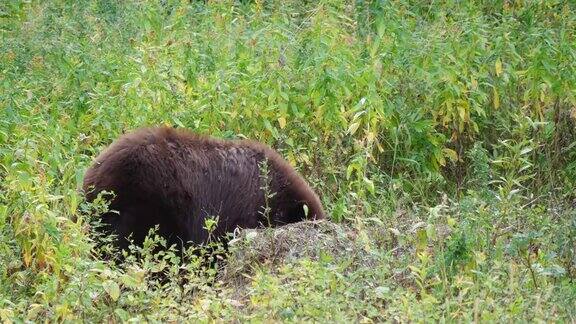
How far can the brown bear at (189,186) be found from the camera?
262 inches

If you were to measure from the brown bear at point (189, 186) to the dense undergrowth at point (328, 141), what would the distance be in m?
0.24

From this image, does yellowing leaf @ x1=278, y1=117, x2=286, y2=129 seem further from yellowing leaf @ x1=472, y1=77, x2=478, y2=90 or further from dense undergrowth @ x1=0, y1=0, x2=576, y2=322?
yellowing leaf @ x1=472, y1=77, x2=478, y2=90

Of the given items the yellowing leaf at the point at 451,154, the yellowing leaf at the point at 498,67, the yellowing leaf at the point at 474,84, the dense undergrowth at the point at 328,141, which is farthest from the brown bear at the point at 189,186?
the yellowing leaf at the point at 498,67

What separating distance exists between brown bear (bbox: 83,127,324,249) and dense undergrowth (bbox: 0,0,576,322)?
9.5 inches

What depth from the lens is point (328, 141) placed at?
336 inches

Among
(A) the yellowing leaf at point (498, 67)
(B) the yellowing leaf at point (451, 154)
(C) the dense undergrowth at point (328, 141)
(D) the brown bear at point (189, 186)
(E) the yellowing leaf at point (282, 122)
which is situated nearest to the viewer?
(C) the dense undergrowth at point (328, 141)

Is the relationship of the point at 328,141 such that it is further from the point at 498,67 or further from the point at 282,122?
the point at 498,67

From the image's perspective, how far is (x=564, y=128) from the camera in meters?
9.22

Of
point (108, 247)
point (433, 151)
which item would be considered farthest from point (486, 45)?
point (108, 247)

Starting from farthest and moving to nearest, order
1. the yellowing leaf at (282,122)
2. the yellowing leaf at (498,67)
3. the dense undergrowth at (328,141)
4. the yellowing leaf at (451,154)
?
the yellowing leaf at (498,67), the yellowing leaf at (451,154), the yellowing leaf at (282,122), the dense undergrowth at (328,141)

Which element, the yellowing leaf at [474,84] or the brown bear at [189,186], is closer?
the brown bear at [189,186]

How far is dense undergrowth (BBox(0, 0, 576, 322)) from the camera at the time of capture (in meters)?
5.60

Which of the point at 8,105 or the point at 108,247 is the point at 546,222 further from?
the point at 8,105

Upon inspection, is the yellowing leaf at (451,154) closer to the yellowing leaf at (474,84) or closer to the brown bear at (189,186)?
the yellowing leaf at (474,84)
